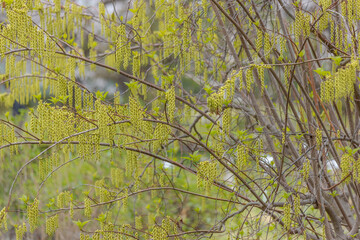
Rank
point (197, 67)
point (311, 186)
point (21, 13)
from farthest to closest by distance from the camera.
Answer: point (197, 67) < point (311, 186) < point (21, 13)

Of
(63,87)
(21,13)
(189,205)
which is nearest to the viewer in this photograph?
(21,13)

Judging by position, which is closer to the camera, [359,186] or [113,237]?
[113,237]

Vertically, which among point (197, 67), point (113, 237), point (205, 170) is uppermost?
point (197, 67)

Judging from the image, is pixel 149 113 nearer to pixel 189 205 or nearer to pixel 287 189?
pixel 287 189

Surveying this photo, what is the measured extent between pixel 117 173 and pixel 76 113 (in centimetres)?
101

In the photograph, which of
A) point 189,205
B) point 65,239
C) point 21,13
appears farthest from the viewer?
point 189,205

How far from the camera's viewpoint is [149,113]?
2340 millimetres

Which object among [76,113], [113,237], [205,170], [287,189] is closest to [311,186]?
[287,189]

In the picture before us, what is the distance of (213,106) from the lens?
1.73 metres

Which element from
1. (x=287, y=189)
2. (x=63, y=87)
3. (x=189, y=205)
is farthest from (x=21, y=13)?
(x=189, y=205)

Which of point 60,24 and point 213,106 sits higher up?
point 60,24

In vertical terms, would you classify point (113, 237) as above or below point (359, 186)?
below

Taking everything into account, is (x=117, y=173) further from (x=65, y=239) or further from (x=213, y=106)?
(x=65, y=239)

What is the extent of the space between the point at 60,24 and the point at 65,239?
2.49m
